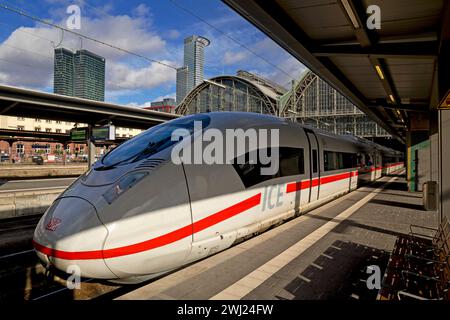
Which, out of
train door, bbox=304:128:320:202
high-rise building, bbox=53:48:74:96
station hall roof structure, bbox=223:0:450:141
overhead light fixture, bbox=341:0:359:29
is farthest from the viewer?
high-rise building, bbox=53:48:74:96

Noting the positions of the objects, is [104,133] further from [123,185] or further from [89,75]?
[123,185]

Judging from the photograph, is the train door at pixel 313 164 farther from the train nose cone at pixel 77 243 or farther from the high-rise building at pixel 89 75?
the high-rise building at pixel 89 75

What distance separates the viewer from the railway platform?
3.99 meters

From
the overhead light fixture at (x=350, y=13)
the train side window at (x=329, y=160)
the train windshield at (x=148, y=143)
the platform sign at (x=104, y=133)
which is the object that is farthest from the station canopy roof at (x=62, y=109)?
the overhead light fixture at (x=350, y=13)

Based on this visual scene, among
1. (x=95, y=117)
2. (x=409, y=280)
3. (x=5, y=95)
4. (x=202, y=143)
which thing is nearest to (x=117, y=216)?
(x=202, y=143)

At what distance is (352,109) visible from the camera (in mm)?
60906

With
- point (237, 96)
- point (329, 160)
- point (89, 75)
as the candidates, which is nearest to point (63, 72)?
point (89, 75)

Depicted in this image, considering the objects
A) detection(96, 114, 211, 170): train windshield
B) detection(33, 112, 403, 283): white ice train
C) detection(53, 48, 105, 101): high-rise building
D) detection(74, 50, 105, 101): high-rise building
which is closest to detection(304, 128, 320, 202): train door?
detection(33, 112, 403, 283): white ice train

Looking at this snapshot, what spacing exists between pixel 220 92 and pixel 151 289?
7517 centimetres

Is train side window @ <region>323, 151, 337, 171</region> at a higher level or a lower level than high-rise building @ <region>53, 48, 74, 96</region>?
lower

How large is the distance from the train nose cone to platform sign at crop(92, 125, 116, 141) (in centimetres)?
1263

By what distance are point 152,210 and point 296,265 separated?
8.36 feet

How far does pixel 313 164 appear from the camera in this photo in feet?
28.6

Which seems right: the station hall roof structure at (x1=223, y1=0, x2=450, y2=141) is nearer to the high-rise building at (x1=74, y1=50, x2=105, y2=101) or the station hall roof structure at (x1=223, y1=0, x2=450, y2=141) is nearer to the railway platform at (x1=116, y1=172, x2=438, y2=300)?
the railway platform at (x1=116, y1=172, x2=438, y2=300)
